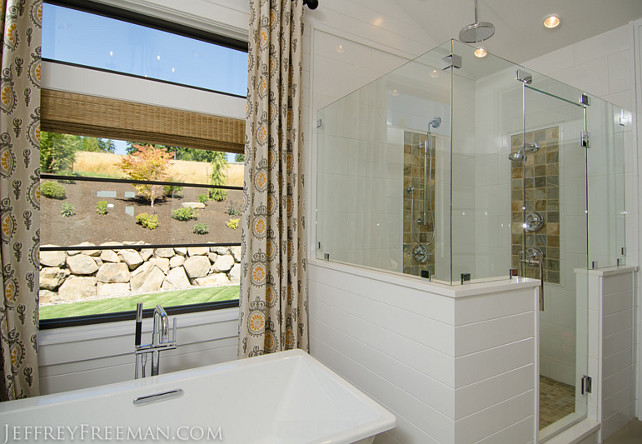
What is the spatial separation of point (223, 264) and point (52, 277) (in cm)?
89

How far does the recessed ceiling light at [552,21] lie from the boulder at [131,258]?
322cm

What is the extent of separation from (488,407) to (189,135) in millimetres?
2030

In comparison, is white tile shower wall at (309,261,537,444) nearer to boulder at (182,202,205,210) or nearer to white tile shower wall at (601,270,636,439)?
white tile shower wall at (601,270,636,439)

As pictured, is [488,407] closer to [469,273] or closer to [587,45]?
[469,273]

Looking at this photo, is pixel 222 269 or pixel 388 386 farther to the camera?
pixel 222 269

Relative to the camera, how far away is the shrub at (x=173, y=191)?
1.99 meters

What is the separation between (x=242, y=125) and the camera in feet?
6.89

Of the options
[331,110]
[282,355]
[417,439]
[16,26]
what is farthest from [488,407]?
[16,26]

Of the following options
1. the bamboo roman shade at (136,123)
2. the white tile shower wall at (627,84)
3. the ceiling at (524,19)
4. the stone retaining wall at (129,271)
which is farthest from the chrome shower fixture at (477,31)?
the stone retaining wall at (129,271)

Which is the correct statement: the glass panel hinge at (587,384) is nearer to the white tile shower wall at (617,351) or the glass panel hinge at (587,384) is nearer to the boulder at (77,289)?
the white tile shower wall at (617,351)

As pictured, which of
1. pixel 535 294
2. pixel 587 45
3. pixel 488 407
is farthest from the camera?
pixel 587 45

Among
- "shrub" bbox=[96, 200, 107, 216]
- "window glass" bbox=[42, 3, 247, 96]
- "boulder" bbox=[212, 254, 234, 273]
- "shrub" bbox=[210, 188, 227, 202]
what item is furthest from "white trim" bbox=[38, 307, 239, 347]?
"window glass" bbox=[42, 3, 247, 96]

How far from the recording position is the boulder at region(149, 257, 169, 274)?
1.97 metres

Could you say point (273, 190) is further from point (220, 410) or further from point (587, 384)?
point (587, 384)
